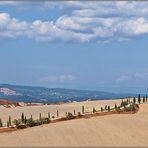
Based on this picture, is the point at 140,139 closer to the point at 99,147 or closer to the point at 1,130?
the point at 99,147

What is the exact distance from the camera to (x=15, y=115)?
89.3 meters

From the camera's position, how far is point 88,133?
6272 cm

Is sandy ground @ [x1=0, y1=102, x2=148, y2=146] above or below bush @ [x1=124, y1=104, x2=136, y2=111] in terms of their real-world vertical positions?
below

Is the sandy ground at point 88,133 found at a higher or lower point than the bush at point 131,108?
lower

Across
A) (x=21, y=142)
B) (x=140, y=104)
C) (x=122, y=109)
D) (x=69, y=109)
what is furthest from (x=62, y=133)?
(x=69, y=109)

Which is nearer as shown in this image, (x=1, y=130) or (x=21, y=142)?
(x=21, y=142)

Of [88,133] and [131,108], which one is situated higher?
[131,108]

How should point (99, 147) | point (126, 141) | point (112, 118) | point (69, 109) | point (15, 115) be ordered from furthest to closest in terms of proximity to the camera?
point (69, 109), point (15, 115), point (112, 118), point (126, 141), point (99, 147)

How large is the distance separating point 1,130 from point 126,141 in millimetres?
15721

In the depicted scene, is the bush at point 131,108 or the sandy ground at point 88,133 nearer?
the sandy ground at point 88,133

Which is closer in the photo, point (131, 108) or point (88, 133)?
point (88, 133)

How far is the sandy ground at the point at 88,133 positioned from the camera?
57312 millimetres

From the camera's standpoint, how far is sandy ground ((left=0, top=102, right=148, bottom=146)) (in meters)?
57.3

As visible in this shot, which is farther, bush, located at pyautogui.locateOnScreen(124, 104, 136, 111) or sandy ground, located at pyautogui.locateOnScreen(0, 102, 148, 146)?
bush, located at pyautogui.locateOnScreen(124, 104, 136, 111)
